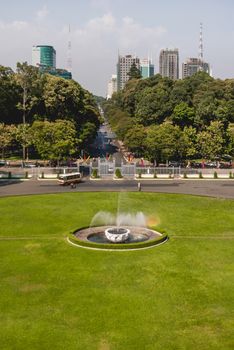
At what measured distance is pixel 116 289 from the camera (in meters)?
26.1

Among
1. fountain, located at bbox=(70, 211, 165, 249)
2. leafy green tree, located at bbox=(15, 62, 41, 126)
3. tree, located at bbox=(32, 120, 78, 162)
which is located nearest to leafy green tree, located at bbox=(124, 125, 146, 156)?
tree, located at bbox=(32, 120, 78, 162)

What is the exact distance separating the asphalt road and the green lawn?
17.4 metres

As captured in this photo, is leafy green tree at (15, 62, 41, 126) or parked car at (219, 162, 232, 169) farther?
leafy green tree at (15, 62, 41, 126)

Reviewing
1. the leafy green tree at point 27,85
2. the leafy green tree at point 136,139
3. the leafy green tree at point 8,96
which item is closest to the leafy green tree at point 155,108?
the leafy green tree at point 136,139

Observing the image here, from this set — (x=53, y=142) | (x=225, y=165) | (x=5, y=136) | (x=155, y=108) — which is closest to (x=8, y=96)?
(x=5, y=136)

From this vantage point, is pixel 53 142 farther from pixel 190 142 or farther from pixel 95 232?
pixel 95 232

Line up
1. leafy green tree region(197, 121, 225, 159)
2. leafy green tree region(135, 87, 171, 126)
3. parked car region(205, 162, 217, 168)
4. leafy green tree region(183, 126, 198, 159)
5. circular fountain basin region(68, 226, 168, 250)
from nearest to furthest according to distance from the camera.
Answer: circular fountain basin region(68, 226, 168, 250)
leafy green tree region(183, 126, 198, 159)
leafy green tree region(197, 121, 225, 159)
parked car region(205, 162, 217, 168)
leafy green tree region(135, 87, 171, 126)

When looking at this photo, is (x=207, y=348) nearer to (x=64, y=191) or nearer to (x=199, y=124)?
(x=64, y=191)

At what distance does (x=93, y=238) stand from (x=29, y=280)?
10.6 meters

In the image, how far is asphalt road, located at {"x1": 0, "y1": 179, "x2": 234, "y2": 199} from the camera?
6141 cm

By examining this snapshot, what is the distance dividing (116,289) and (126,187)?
39.9 m

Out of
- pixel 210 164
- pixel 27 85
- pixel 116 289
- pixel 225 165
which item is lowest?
pixel 116 289

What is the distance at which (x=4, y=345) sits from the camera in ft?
65.6

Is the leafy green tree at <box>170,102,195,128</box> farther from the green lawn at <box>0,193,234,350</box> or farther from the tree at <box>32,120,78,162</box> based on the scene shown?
the green lawn at <box>0,193,234,350</box>
